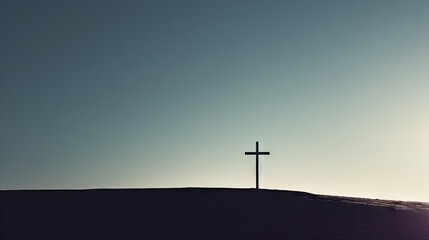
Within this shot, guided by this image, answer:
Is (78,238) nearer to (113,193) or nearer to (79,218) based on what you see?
(79,218)

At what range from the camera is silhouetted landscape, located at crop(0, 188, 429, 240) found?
53.5ft

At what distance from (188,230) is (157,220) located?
1369mm

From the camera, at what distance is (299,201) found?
19.6 metres

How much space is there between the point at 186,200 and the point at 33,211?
4.51 m

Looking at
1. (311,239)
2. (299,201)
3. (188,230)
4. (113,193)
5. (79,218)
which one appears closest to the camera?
(311,239)

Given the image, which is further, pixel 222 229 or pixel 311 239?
pixel 222 229

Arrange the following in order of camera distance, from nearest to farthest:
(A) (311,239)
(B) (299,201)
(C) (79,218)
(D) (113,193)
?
(A) (311,239) → (C) (79,218) → (B) (299,201) → (D) (113,193)

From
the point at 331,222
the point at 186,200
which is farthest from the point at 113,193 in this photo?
the point at 331,222

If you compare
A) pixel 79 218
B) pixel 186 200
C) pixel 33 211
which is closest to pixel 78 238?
pixel 79 218

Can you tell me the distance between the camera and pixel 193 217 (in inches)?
708

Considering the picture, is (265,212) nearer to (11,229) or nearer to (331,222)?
(331,222)

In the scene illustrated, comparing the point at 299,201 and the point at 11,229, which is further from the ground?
the point at 299,201

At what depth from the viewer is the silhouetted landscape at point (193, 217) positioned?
1630cm

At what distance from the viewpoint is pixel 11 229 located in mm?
17016
